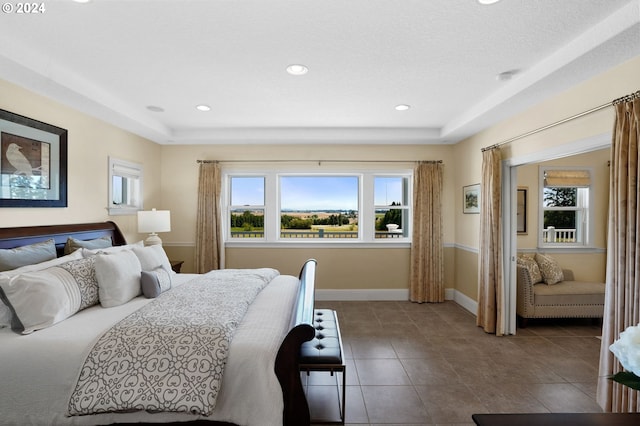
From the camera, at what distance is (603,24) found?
2.03m

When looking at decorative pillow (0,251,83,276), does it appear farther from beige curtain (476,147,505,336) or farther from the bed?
beige curtain (476,147,505,336)

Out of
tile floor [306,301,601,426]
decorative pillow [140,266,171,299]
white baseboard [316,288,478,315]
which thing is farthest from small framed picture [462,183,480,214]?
decorative pillow [140,266,171,299]

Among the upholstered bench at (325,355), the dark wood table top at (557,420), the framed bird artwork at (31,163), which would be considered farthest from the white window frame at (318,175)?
the dark wood table top at (557,420)

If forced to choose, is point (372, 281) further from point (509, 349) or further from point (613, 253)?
point (613, 253)

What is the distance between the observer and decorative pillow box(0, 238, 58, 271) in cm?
229

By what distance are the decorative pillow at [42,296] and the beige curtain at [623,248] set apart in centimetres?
376

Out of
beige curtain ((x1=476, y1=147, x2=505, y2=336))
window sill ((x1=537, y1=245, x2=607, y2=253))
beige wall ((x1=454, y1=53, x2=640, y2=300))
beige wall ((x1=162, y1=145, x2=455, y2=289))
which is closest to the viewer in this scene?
beige wall ((x1=454, y1=53, x2=640, y2=300))

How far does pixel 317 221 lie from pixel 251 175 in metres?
1.36

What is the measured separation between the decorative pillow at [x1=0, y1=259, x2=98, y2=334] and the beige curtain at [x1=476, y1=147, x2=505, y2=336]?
13.4ft

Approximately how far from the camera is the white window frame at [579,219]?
4762 millimetres

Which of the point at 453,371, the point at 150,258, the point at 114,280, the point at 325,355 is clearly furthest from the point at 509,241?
the point at 114,280

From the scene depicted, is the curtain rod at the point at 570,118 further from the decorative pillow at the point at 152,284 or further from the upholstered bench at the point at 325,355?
the decorative pillow at the point at 152,284

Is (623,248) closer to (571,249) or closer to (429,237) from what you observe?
(429,237)

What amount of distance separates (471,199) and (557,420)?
386cm
